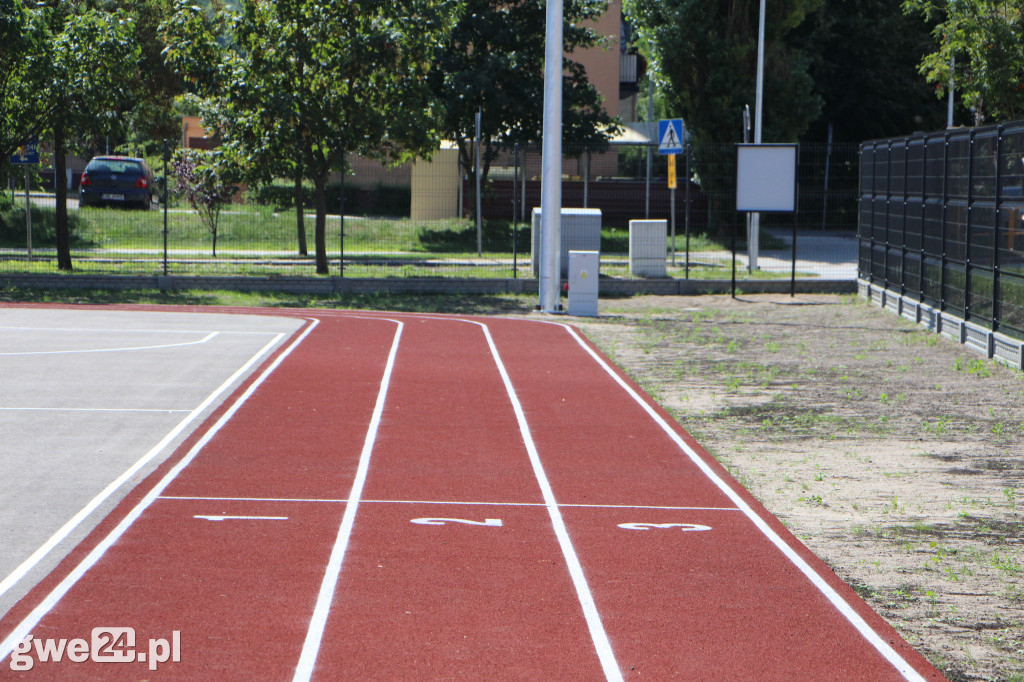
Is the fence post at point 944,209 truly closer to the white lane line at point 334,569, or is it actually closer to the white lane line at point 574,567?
the white lane line at point 574,567

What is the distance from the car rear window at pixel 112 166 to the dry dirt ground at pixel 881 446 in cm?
1989

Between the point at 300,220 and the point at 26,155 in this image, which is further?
the point at 300,220

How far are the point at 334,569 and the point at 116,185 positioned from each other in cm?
2988

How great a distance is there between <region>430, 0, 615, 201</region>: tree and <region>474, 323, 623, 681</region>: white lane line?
24.2 m

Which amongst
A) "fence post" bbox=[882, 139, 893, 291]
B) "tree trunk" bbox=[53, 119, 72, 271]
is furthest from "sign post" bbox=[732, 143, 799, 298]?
"tree trunk" bbox=[53, 119, 72, 271]

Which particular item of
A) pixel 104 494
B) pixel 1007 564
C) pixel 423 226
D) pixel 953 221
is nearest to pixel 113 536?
pixel 104 494

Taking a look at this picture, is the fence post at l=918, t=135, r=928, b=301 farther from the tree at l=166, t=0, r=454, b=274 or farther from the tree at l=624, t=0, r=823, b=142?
the tree at l=624, t=0, r=823, b=142

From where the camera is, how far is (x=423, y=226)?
93.3ft

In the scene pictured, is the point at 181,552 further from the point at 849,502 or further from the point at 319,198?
the point at 319,198

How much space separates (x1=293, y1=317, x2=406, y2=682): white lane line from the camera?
18.1ft

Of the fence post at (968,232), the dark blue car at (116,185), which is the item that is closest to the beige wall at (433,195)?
the dark blue car at (116,185)

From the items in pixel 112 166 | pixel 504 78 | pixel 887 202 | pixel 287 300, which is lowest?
pixel 287 300

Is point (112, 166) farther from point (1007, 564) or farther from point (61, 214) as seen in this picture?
point (1007, 564)

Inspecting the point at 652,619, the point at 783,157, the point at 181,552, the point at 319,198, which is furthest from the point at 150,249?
the point at 652,619
